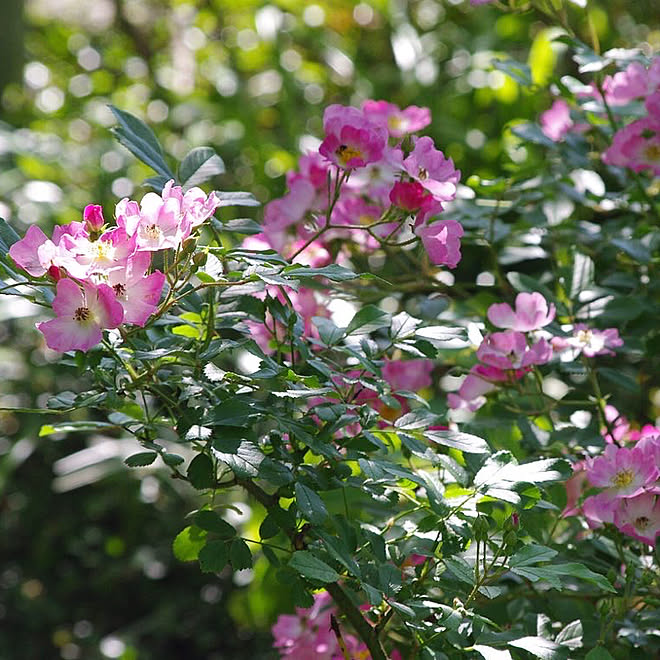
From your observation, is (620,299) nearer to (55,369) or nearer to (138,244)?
(138,244)

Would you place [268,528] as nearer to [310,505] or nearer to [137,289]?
[310,505]

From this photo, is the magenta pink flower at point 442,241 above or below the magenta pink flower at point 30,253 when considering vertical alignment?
below

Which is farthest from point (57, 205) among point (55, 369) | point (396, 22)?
point (396, 22)

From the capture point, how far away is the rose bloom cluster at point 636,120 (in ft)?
3.47

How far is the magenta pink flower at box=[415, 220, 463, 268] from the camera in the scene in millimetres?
799

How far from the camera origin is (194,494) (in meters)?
2.06

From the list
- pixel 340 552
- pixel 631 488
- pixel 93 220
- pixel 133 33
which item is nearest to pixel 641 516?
pixel 631 488

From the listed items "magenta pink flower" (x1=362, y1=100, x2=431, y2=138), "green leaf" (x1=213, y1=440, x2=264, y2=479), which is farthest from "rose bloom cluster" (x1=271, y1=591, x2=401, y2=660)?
"magenta pink flower" (x1=362, y1=100, x2=431, y2=138)

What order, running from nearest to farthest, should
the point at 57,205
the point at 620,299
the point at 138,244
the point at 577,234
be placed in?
the point at 138,244
the point at 620,299
the point at 577,234
the point at 57,205

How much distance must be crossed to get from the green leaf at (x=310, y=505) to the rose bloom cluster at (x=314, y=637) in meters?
0.26

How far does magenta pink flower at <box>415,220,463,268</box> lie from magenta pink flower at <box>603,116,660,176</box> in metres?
0.35

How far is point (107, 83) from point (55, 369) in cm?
115

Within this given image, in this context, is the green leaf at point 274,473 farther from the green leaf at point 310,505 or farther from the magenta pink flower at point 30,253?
the magenta pink flower at point 30,253

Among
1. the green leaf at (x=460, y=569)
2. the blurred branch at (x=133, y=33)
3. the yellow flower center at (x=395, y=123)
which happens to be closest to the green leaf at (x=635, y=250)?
the yellow flower center at (x=395, y=123)
